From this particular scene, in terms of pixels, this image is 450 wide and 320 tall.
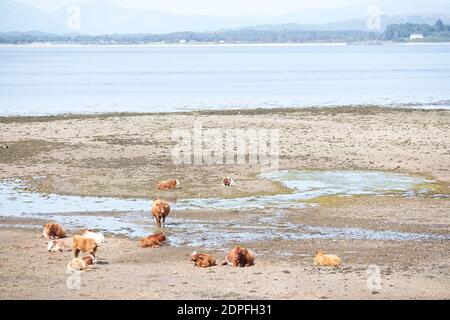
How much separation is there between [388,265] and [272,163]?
14596mm

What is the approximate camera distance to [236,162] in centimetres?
3164

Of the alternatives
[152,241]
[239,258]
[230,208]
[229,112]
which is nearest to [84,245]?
[152,241]

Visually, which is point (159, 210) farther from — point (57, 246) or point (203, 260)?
point (203, 260)

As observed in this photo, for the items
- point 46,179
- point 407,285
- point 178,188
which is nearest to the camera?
point 407,285

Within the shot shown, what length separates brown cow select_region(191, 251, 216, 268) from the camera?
16797 mm

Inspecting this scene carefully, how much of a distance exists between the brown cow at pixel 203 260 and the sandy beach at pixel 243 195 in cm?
17

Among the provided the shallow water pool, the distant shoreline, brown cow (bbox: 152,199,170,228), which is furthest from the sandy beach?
brown cow (bbox: 152,199,170,228)

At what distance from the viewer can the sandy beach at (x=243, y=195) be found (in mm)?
A: 15367

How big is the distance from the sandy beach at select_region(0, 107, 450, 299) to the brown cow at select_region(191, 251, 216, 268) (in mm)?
173

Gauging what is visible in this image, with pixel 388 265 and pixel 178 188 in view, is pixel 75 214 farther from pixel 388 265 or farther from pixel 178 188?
pixel 388 265

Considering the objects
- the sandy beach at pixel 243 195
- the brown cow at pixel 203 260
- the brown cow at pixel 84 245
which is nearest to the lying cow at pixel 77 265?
the sandy beach at pixel 243 195

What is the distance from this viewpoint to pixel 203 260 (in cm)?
1683

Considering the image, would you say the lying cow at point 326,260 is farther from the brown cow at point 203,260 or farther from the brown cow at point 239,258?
the brown cow at point 203,260
